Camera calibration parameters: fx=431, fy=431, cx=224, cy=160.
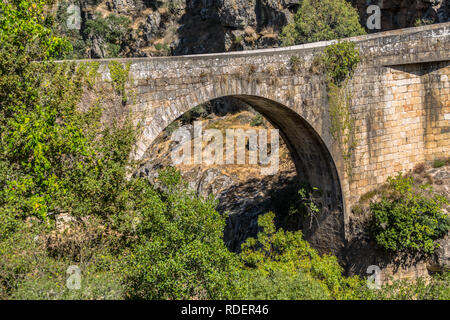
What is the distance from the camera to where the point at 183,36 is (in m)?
45.4

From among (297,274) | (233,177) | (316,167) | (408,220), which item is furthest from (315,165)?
(233,177)

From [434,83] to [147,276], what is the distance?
39.8 ft

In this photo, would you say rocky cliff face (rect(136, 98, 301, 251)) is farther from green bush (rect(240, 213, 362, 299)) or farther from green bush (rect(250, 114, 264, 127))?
green bush (rect(240, 213, 362, 299))

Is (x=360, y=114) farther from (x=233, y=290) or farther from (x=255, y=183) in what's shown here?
(x=255, y=183)

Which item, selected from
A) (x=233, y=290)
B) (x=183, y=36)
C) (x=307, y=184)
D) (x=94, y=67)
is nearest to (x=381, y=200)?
(x=307, y=184)

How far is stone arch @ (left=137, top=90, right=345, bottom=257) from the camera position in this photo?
48.0 ft

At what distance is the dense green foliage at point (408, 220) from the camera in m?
14.2

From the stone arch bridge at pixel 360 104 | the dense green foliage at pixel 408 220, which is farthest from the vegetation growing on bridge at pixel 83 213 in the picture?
the stone arch bridge at pixel 360 104

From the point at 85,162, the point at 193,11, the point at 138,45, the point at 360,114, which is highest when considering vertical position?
the point at 193,11

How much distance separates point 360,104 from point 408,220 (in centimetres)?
416

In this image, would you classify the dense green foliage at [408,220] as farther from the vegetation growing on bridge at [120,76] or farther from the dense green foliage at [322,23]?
the dense green foliage at [322,23]

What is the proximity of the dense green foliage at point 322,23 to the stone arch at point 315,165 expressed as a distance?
16961 mm

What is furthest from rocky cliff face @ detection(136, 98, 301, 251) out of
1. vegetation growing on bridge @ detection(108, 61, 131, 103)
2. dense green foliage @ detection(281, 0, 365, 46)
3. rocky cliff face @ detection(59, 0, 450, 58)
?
vegetation growing on bridge @ detection(108, 61, 131, 103)

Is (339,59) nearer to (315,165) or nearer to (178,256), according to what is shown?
(315,165)
